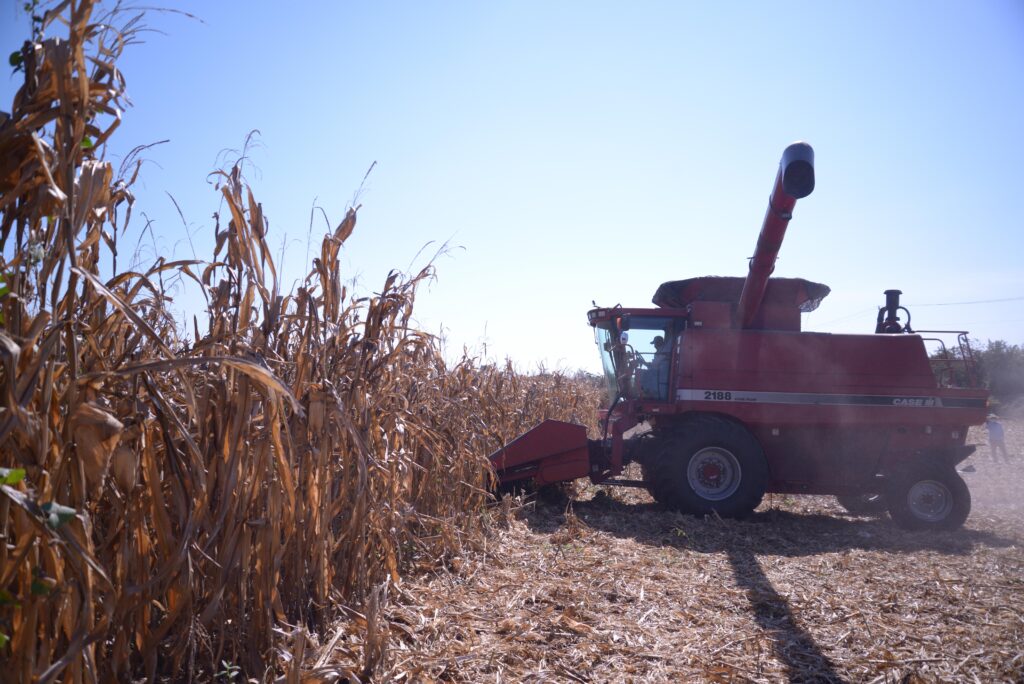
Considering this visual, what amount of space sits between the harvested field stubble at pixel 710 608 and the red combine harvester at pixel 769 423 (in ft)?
2.17

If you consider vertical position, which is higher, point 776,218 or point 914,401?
point 776,218

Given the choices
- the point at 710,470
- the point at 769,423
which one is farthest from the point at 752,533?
the point at 769,423

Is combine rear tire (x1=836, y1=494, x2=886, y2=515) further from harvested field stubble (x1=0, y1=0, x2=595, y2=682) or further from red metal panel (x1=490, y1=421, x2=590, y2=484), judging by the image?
harvested field stubble (x1=0, y1=0, x2=595, y2=682)

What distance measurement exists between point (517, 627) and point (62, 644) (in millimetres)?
2107

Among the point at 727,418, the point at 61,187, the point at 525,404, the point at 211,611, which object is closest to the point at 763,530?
the point at 727,418

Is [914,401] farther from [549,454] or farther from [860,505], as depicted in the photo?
[549,454]

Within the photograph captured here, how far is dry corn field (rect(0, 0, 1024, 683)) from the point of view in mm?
1772

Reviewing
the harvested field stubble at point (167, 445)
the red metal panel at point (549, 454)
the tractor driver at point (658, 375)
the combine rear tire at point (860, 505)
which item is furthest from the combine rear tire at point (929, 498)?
the harvested field stubble at point (167, 445)

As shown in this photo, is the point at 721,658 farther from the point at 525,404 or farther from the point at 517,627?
the point at 525,404

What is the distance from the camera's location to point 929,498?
7625mm

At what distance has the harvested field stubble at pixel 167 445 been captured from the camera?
1.74m

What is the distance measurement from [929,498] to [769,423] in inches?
73.1

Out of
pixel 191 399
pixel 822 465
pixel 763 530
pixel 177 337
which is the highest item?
pixel 177 337

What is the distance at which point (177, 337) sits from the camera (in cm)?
294
